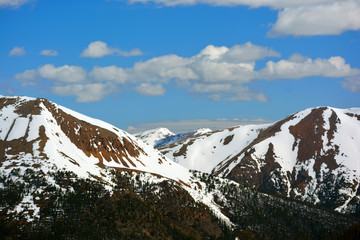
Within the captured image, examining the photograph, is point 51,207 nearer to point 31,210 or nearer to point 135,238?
point 31,210

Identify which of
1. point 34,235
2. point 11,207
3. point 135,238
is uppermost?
point 11,207

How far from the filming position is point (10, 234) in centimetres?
17638

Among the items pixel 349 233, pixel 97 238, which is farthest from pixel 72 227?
pixel 349 233

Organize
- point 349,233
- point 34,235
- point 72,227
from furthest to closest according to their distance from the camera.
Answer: point 72,227, point 34,235, point 349,233

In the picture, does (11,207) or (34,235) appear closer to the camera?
(34,235)

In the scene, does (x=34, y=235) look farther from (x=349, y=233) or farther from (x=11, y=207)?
(x=349, y=233)

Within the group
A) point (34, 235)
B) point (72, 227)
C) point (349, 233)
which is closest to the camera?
point (349, 233)

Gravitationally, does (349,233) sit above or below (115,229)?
above

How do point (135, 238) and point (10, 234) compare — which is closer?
point (10, 234)

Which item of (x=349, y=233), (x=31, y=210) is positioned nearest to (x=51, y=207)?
(x=31, y=210)

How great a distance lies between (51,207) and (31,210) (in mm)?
9685

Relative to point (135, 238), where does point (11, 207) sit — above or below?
above

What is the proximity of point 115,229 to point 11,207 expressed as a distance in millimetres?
53070

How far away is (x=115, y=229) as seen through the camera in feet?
652
